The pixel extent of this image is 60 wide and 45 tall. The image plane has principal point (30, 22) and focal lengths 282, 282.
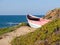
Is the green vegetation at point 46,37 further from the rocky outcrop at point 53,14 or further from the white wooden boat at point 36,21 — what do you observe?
the rocky outcrop at point 53,14

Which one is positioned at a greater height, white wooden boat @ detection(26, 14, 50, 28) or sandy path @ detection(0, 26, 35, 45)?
white wooden boat @ detection(26, 14, 50, 28)

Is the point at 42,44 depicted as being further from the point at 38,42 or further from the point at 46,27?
the point at 46,27

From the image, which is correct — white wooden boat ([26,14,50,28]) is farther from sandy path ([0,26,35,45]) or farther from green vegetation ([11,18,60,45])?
green vegetation ([11,18,60,45])

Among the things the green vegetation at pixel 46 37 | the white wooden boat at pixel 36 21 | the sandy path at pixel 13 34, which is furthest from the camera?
the white wooden boat at pixel 36 21

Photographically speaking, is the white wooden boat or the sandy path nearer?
the sandy path

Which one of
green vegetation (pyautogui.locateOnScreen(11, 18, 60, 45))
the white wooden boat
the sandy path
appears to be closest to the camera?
green vegetation (pyautogui.locateOnScreen(11, 18, 60, 45))

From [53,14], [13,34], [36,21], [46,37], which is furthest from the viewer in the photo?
[53,14]

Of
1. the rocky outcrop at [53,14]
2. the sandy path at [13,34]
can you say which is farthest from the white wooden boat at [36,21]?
the rocky outcrop at [53,14]

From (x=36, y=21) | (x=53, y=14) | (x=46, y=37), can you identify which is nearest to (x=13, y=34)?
(x=36, y=21)

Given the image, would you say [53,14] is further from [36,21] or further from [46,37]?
[46,37]

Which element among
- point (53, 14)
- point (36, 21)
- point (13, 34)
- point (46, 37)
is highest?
point (46, 37)

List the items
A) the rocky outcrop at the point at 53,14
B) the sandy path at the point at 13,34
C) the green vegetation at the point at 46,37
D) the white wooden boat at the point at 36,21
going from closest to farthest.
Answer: the green vegetation at the point at 46,37, the sandy path at the point at 13,34, the white wooden boat at the point at 36,21, the rocky outcrop at the point at 53,14

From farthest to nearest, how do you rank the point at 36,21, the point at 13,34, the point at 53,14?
the point at 53,14 → the point at 36,21 → the point at 13,34

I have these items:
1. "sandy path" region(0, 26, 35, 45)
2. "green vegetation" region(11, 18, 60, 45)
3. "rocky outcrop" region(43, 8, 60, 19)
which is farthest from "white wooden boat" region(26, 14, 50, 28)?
"green vegetation" region(11, 18, 60, 45)
